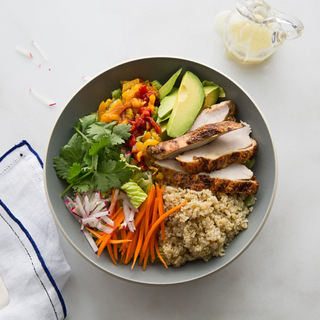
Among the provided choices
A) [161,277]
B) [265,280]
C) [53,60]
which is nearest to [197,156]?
[161,277]

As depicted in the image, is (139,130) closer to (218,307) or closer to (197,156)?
(197,156)

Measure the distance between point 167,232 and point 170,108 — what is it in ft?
3.62

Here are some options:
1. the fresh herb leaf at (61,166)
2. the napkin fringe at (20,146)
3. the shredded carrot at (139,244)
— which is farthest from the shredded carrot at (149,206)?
the napkin fringe at (20,146)

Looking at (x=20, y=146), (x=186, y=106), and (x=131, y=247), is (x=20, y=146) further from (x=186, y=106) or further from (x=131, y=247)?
(x=186, y=106)

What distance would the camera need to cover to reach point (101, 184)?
241 centimetres

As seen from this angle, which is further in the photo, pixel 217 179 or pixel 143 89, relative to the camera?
pixel 143 89

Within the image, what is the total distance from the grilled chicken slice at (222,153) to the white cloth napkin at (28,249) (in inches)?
59.8

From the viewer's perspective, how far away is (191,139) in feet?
7.96

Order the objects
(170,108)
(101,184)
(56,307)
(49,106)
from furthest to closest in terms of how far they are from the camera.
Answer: (49,106) < (56,307) < (170,108) < (101,184)

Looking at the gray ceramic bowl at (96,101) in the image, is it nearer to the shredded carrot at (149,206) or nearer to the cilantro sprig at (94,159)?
the cilantro sprig at (94,159)

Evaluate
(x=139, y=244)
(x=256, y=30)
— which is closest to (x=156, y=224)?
(x=139, y=244)

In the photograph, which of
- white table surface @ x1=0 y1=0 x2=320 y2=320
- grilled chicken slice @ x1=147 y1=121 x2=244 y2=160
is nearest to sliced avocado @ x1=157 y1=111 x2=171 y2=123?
grilled chicken slice @ x1=147 y1=121 x2=244 y2=160

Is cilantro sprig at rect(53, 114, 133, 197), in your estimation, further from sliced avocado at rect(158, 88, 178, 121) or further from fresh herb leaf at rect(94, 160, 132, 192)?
sliced avocado at rect(158, 88, 178, 121)

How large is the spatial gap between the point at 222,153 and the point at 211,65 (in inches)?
41.7
